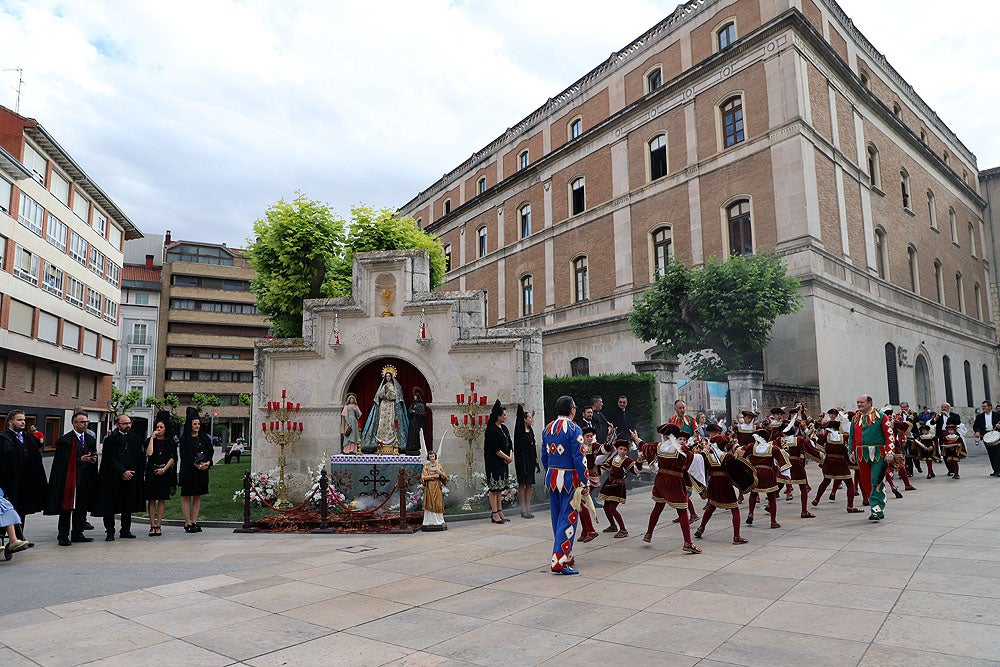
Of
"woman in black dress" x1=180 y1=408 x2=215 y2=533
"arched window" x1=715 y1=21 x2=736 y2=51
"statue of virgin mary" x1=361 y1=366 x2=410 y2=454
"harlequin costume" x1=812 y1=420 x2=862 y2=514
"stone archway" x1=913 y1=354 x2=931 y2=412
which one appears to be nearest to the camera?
"woman in black dress" x1=180 y1=408 x2=215 y2=533

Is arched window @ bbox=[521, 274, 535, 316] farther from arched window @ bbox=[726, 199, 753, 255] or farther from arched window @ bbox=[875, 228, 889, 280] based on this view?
arched window @ bbox=[875, 228, 889, 280]

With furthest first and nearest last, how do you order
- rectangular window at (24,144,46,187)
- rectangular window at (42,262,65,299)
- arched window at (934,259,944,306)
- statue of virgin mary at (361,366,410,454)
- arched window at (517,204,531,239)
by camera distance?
arched window at (517,204,531,239), rectangular window at (42,262,65,299), arched window at (934,259,944,306), rectangular window at (24,144,46,187), statue of virgin mary at (361,366,410,454)

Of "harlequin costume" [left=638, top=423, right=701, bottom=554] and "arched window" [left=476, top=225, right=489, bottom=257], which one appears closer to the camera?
"harlequin costume" [left=638, top=423, right=701, bottom=554]

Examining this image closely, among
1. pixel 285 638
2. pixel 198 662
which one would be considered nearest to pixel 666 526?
pixel 285 638

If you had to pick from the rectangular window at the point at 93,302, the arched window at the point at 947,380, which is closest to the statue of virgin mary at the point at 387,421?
the arched window at the point at 947,380

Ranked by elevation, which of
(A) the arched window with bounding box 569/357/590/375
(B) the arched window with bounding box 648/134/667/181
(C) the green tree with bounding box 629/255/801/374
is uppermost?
(B) the arched window with bounding box 648/134/667/181

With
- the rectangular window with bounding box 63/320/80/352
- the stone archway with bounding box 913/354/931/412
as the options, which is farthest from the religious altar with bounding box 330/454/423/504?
the rectangular window with bounding box 63/320/80/352

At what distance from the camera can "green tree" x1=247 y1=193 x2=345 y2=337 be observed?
75.3 feet

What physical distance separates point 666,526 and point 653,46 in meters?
26.8

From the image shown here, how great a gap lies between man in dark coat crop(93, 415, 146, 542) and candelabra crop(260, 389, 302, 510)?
9.99 ft

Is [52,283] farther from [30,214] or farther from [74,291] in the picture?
[30,214]

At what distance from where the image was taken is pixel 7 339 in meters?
32.6

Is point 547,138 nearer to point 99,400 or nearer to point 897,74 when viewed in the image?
point 897,74

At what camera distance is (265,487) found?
13.6m
